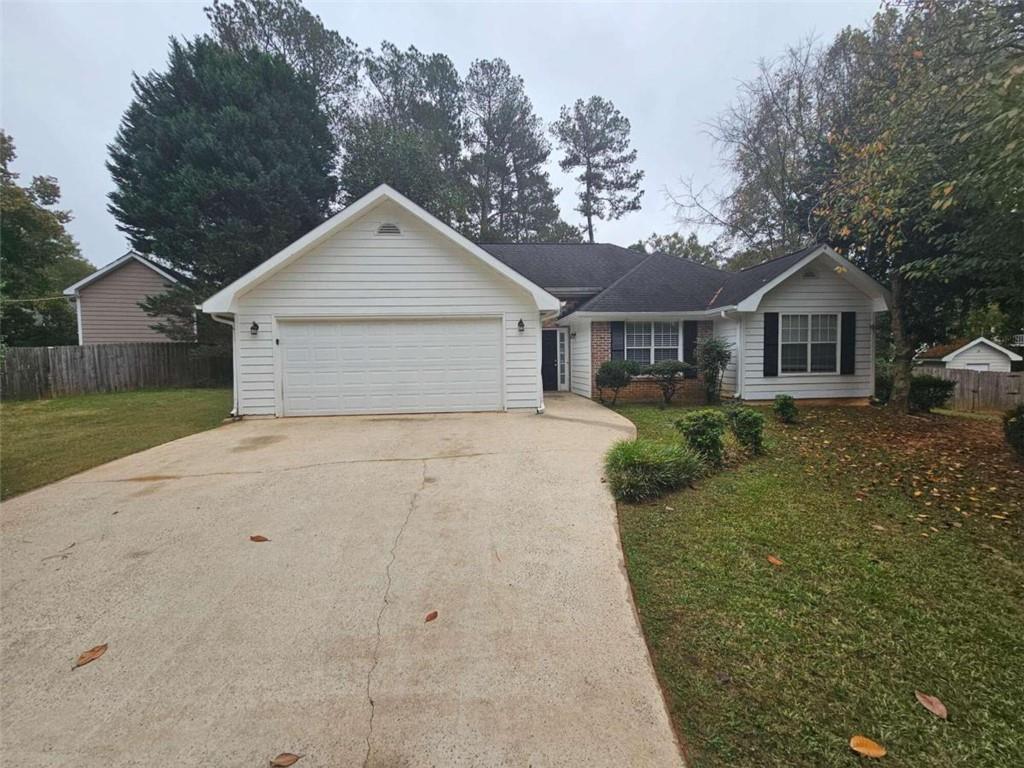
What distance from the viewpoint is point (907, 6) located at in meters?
6.70

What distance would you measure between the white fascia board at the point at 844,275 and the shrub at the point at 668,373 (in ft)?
6.28

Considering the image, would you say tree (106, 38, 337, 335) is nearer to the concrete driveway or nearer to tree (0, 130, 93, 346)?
tree (0, 130, 93, 346)

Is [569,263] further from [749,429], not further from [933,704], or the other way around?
[933,704]

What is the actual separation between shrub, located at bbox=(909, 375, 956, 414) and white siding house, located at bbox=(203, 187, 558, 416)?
28.6 ft

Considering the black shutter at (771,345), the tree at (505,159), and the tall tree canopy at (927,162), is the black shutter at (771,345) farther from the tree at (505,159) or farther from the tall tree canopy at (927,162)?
the tree at (505,159)

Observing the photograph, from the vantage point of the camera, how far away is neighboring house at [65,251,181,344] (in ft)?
60.5

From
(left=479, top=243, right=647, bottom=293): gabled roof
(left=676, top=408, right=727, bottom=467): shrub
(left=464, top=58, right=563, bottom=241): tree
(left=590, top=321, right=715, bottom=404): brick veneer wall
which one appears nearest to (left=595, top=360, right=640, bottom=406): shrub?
(left=590, top=321, right=715, bottom=404): brick veneer wall

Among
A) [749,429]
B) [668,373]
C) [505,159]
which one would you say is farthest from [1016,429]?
[505,159]

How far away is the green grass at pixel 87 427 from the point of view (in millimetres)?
6527

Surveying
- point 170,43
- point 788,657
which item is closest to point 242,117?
point 170,43

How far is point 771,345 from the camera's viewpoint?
11.8 metres

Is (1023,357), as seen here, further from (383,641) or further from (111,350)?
(111,350)

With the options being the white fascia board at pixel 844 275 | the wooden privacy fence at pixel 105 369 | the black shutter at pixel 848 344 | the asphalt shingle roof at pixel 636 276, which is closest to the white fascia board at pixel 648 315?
the asphalt shingle roof at pixel 636 276

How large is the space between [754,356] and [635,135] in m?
21.5
